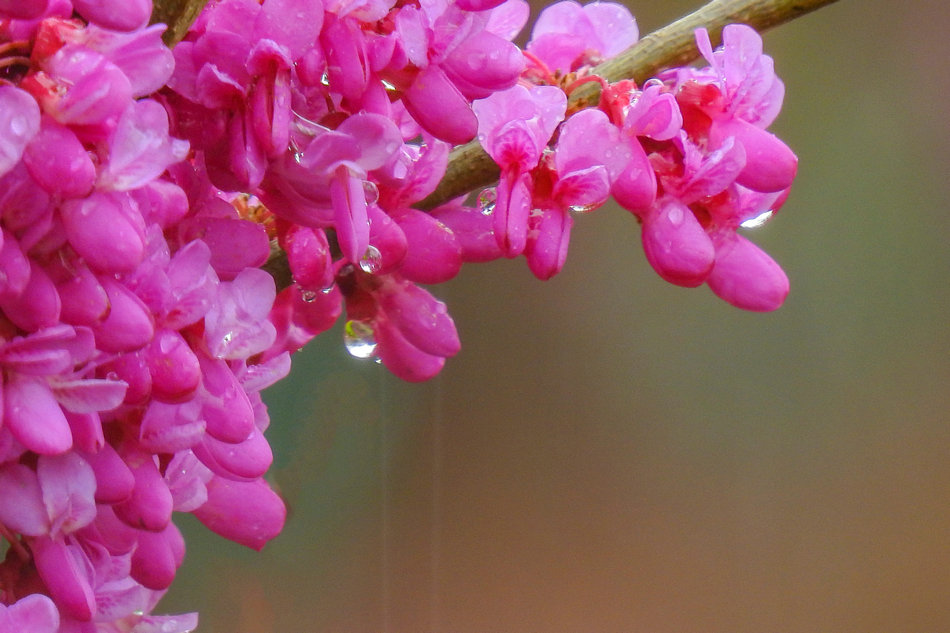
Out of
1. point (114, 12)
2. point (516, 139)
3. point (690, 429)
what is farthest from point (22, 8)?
point (690, 429)

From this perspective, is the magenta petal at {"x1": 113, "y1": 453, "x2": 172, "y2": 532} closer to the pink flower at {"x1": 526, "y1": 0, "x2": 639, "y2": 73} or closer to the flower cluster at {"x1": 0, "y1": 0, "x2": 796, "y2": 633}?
the flower cluster at {"x1": 0, "y1": 0, "x2": 796, "y2": 633}

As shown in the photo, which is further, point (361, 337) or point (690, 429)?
point (690, 429)

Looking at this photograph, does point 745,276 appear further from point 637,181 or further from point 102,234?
point 102,234

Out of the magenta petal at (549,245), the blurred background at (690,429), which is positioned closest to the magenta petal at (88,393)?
the magenta petal at (549,245)

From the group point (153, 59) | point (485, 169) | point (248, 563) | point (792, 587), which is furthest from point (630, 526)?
point (153, 59)

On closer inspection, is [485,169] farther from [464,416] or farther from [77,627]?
[464,416]

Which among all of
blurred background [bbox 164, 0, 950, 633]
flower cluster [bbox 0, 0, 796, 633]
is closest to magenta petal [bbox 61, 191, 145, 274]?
flower cluster [bbox 0, 0, 796, 633]
